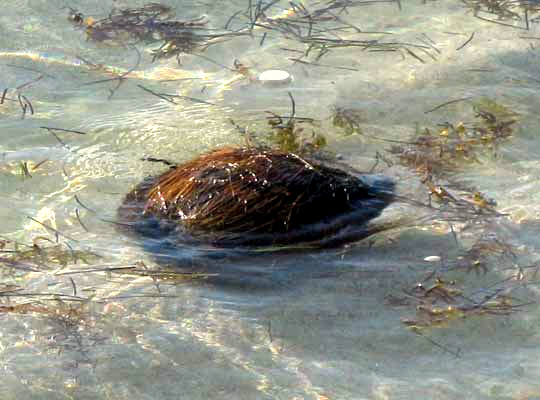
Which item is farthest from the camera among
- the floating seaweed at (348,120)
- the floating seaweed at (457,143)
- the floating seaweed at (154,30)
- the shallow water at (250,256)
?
the floating seaweed at (154,30)

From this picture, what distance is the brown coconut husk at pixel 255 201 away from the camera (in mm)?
5164

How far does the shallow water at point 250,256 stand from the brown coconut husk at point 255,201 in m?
0.14

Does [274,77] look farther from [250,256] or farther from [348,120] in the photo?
[250,256]

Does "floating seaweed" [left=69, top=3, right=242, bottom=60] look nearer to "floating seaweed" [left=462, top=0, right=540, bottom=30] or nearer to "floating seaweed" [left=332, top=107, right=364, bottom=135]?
"floating seaweed" [left=332, top=107, right=364, bottom=135]

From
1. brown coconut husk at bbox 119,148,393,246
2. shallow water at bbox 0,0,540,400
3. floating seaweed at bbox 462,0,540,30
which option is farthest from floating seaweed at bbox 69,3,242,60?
brown coconut husk at bbox 119,148,393,246

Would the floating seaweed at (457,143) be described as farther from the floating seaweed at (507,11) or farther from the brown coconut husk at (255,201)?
the floating seaweed at (507,11)

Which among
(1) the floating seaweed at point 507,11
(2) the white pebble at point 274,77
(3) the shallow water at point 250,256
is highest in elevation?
(1) the floating seaweed at point 507,11

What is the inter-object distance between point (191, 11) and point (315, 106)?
1.90 m

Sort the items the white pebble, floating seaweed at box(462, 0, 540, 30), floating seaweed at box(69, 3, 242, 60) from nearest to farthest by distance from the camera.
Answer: the white pebble < floating seaweed at box(69, 3, 242, 60) < floating seaweed at box(462, 0, 540, 30)

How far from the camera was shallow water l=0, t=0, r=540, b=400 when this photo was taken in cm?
421

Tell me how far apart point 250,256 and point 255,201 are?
31 centimetres

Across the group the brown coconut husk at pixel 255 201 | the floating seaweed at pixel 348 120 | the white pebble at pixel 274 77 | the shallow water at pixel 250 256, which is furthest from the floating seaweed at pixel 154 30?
the brown coconut husk at pixel 255 201

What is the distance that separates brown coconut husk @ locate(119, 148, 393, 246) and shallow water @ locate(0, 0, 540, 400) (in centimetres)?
14

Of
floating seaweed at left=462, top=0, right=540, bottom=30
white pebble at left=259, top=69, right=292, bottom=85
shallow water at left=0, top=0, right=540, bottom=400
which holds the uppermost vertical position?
floating seaweed at left=462, top=0, right=540, bottom=30
